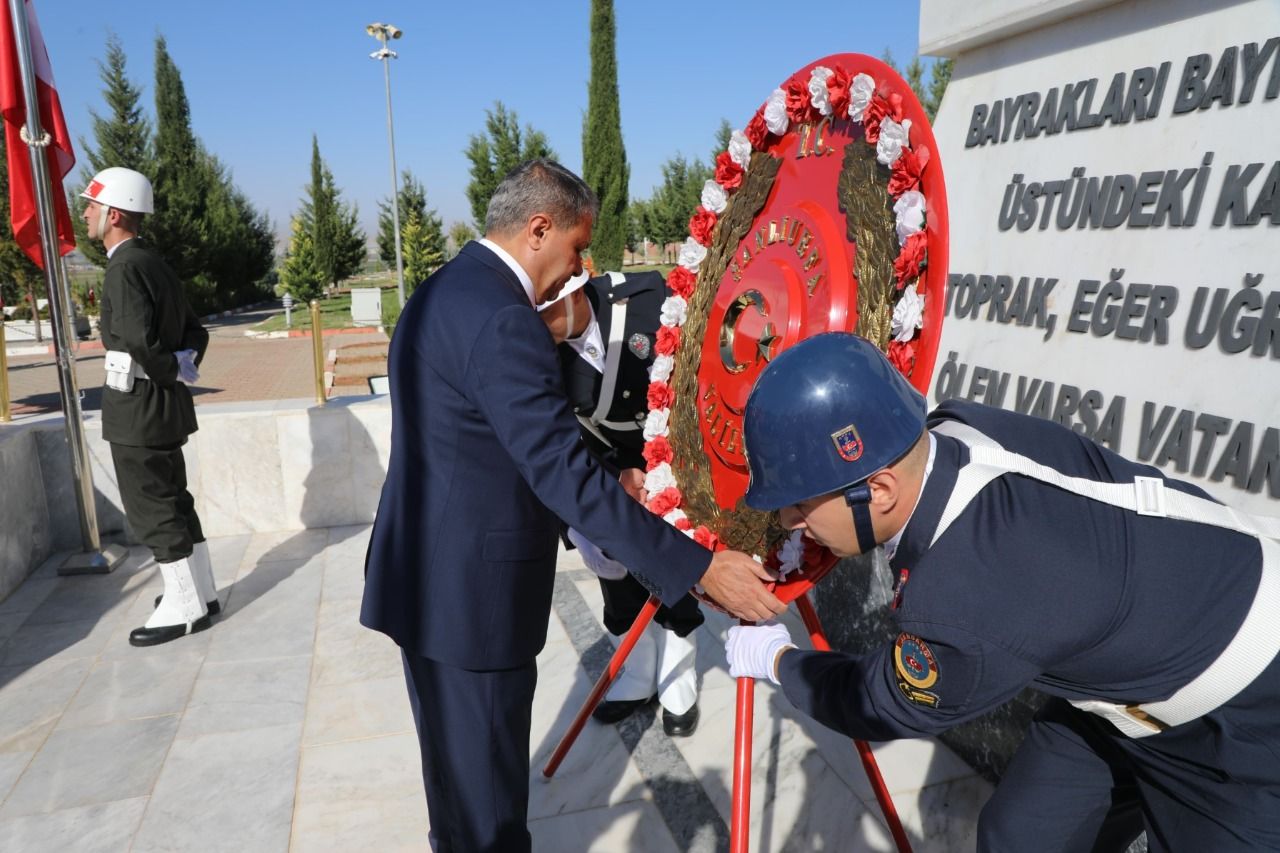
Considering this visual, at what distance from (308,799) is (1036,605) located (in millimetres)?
2631

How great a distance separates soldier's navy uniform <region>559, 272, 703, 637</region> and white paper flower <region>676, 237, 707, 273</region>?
0.23 meters

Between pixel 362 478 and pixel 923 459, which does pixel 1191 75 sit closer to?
pixel 923 459

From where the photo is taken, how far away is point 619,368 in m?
2.92

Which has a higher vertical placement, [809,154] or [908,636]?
[809,154]

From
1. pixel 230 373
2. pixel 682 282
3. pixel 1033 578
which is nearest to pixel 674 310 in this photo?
pixel 682 282

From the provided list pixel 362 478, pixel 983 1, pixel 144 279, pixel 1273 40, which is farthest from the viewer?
pixel 362 478

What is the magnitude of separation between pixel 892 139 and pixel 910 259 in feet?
0.81

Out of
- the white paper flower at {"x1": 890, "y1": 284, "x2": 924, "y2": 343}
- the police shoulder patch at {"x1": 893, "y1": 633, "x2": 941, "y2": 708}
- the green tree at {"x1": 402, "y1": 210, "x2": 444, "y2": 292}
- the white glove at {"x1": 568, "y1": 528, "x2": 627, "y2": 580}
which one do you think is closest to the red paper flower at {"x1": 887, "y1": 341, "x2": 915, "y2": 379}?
the white paper flower at {"x1": 890, "y1": 284, "x2": 924, "y2": 343}

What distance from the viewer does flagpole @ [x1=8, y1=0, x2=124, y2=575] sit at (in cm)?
483

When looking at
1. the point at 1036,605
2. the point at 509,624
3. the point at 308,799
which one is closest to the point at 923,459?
the point at 1036,605

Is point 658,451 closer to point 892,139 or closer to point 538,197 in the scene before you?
point 538,197

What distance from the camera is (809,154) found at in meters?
2.09

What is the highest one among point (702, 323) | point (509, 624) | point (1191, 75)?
point (1191, 75)

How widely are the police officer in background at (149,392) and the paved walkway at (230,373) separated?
7155 millimetres
